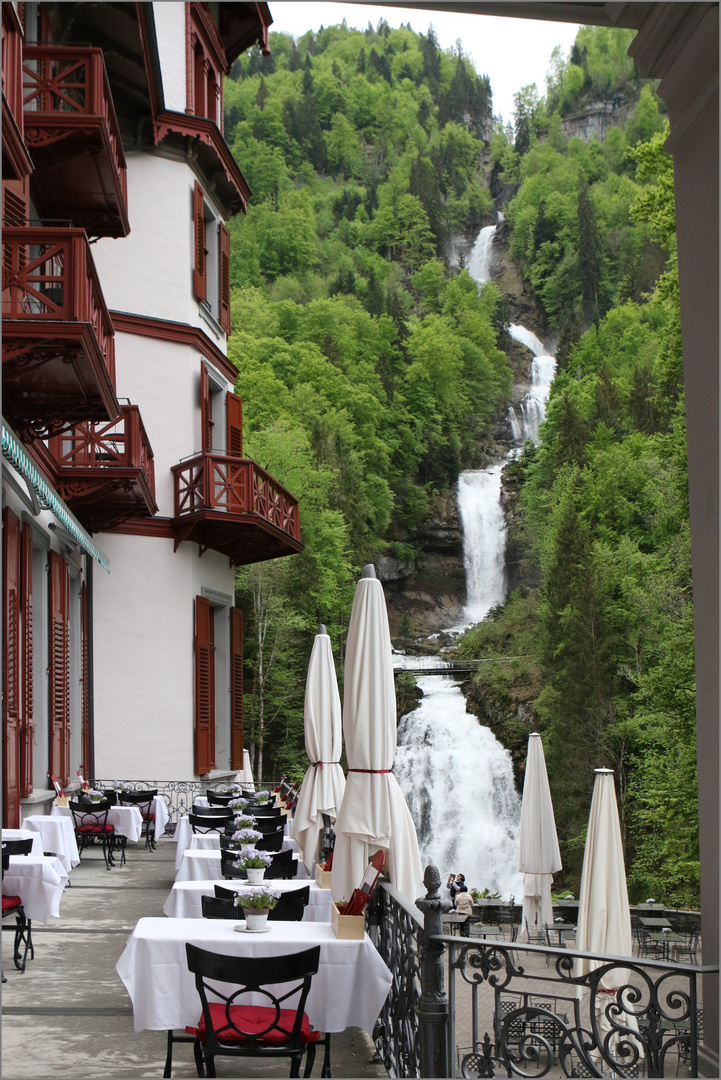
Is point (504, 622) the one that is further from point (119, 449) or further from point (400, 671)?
point (119, 449)

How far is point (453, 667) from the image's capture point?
47469mm

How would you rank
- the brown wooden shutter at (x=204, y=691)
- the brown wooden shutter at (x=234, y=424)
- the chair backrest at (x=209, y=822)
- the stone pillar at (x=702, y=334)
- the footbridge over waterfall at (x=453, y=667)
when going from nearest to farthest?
the stone pillar at (x=702, y=334) < the chair backrest at (x=209, y=822) < the brown wooden shutter at (x=204, y=691) < the brown wooden shutter at (x=234, y=424) < the footbridge over waterfall at (x=453, y=667)

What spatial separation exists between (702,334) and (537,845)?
40.8 feet

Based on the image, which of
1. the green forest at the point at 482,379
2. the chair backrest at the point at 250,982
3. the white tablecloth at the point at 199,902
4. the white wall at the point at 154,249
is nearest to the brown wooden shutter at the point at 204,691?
the white wall at the point at 154,249

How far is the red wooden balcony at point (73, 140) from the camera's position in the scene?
12.0m

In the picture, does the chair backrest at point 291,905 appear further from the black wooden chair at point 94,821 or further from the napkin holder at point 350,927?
the black wooden chair at point 94,821

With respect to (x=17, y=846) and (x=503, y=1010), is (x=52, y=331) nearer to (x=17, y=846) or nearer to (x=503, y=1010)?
(x=17, y=846)

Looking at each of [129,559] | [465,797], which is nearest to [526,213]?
[465,797]

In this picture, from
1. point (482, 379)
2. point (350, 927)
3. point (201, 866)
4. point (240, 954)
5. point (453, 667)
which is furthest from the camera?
point (482, 379)

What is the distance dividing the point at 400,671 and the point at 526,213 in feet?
151

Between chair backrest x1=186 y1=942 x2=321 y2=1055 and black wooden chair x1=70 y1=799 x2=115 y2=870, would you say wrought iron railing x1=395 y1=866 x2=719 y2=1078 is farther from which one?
black wooden chair x1=70 y1=799 x2=115 y2=870

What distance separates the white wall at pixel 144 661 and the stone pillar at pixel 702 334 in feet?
51.2

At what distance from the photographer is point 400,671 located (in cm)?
4584

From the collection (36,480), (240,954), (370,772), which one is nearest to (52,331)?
(36,480)
